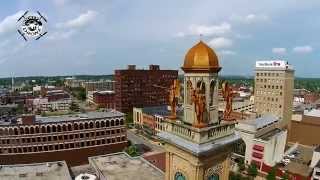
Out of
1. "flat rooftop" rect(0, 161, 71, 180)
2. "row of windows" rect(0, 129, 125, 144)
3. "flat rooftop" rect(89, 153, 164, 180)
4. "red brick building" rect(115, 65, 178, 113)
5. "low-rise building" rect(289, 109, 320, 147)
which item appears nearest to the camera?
"flat rooftop" rect(89, 153, 164, 180)

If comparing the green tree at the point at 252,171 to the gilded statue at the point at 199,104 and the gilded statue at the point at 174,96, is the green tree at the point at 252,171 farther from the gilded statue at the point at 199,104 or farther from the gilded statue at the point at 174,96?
the gilded statue at the point at 199,104

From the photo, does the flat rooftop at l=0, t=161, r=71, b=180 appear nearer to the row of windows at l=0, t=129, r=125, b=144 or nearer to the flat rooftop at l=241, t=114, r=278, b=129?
the row of windows at l=0, t=129, r=125, b=144

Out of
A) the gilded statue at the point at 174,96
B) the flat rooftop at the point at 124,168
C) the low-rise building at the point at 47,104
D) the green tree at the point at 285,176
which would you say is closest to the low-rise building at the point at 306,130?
the green tree at the point at 285,176

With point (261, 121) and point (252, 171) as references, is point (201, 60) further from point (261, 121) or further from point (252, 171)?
point (261, 121)

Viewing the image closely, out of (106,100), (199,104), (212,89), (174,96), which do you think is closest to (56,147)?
(174,96)

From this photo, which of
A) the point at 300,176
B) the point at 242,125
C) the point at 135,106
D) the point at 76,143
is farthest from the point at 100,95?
the point at 300,176

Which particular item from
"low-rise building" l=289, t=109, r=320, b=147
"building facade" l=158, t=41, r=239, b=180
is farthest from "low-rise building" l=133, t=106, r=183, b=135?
"building facade" l=158, t=41, r=239, b=180
